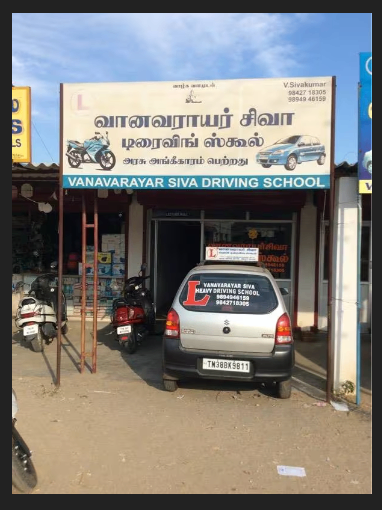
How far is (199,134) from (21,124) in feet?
8.72

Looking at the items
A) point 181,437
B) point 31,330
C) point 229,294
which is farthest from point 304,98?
point 31,330

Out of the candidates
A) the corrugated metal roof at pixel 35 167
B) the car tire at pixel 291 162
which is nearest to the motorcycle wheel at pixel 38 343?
the corrugated metal roof at pixel 35 167

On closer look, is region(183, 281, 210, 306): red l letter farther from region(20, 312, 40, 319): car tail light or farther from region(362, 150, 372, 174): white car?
region(20, 312, 40, 319): car tail light

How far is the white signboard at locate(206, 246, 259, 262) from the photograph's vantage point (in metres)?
6.05

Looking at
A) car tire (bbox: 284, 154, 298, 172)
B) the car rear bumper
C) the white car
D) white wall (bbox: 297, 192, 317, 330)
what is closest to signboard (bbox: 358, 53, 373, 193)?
the white car

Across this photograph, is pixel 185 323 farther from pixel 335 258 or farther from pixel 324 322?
pixel 324 322

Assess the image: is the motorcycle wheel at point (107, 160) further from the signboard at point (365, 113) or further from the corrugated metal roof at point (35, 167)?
the signboard at point (365, 113)

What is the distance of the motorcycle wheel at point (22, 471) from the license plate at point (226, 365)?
2.07 m

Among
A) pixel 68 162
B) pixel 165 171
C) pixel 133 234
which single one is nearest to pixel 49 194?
pixel 133 234

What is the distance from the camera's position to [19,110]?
5.93 m

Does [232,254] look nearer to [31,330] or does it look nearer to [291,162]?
[291,162]

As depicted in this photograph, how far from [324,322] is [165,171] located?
5088 millimetres

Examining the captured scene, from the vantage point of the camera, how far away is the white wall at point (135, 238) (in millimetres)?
8945

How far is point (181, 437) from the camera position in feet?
13.1
